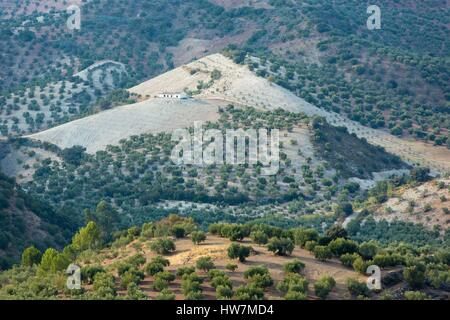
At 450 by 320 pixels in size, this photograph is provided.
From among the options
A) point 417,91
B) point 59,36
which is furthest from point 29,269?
point 59,36

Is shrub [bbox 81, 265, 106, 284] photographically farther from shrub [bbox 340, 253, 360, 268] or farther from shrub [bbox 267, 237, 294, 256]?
shrub [bbox 340, 253, 360, 268]

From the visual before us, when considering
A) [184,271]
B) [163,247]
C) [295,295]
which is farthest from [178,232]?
[295,295]

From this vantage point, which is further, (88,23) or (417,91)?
(88,23)

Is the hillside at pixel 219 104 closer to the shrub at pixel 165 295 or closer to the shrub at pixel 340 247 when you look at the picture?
the shrub at pixel 340 247

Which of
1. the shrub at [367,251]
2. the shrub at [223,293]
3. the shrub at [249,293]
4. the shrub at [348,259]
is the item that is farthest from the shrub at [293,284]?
the shrub at [367,251]

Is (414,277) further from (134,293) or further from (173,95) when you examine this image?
(173,95)

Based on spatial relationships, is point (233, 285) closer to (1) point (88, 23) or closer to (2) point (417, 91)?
(2) point (417, 91)
